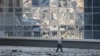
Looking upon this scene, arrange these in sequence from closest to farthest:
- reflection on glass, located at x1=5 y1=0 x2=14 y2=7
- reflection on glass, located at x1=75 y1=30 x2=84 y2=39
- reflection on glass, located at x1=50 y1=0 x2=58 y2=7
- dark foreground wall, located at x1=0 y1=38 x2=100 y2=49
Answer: dark foreground wall, located at x1=0 y1=38 x2=100 y2=49, reflection on glass, located at x1=75 y1=30 x2=84 y2=39, reflection on glass, located at x1=50 y1=0 x2=58 y2=7, reflection on glass, located at x1=5 y1=0 x2=14 y2=7

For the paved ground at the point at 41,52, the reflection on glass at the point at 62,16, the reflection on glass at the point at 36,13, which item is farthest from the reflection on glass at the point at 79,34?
the reflection on glass at the point at 36,13

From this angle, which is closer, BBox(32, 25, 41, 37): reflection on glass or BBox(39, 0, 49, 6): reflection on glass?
BBox(39, 0, 49, 6): reflection on glass

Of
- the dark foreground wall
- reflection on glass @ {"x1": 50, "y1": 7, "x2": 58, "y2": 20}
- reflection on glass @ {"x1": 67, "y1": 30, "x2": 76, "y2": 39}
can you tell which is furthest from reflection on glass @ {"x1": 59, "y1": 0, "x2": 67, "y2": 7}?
the dark foreground wall

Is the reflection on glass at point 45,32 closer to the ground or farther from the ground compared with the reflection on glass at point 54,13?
closer to the ground

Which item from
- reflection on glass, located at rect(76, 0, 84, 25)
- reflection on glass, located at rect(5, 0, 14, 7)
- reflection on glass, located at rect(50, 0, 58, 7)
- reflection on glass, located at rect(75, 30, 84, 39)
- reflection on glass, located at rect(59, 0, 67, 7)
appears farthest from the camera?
reflection on glass, located at rect(5, 0, 14, 7)

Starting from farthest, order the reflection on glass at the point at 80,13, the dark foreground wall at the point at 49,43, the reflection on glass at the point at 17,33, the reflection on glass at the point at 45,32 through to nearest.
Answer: the reflection on glass at the point at 17,33 → the reflection on glass at the point at 45,32 → the reflection on glass at the point at 80,13 → the dark foreground wall at the point at 49,43

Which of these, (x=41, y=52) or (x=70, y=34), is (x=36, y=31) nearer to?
(x=70, y=34)

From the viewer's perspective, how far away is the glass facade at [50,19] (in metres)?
37.9

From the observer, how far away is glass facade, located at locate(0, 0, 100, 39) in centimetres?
3791

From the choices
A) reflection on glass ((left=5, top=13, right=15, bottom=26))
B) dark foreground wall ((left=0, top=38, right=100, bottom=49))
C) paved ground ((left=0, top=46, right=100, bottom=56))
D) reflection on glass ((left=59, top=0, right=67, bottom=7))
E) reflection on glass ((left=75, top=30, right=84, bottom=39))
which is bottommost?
paved ground ((left=0, top=46, right=100, bottom=56))

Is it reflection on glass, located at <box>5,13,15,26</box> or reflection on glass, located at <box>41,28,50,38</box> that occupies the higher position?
reflection on glass, located at <box>5,13,15,26</box>

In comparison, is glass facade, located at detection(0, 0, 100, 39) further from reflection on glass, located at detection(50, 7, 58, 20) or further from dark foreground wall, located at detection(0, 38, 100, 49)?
dark foreground wall, located at detection(0, 38, 100, 49)

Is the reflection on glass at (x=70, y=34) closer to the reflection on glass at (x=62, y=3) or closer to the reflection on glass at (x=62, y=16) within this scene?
the reflection on glass at (x=62, y=16)

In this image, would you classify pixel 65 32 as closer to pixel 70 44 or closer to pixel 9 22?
pixel 70 44
